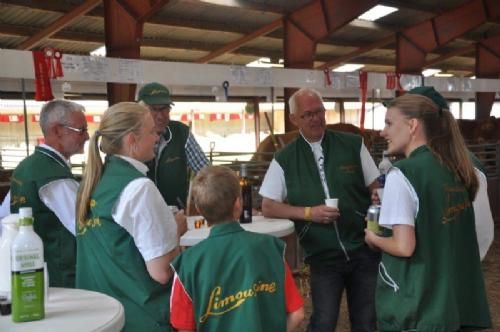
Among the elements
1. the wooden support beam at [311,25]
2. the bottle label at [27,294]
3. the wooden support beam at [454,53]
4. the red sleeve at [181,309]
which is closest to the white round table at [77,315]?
the bottle label at [27,294]

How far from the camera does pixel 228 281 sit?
65.5 inches

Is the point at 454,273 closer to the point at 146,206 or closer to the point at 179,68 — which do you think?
the point at 146,206

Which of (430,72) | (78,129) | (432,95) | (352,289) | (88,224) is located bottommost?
(352,289)

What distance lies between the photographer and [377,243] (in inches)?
80.0

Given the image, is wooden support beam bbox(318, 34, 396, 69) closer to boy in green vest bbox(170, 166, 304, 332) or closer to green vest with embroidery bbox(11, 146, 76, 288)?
green vest with embroidery bbox(11, 146, 76, 288)

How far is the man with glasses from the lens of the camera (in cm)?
288

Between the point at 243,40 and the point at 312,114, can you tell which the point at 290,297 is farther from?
the point at 243,40

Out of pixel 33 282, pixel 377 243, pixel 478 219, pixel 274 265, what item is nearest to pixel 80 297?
pixel 33 282

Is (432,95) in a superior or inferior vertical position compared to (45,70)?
inferior

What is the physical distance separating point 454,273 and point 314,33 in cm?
975

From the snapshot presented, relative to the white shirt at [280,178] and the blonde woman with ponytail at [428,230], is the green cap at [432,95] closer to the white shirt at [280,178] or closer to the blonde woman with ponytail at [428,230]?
the blonde woman with ponytail at [428,230]

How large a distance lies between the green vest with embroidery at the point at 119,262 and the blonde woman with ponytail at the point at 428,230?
0.75 meters

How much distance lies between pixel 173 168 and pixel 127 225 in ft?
5.11

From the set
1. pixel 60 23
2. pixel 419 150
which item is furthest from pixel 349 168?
pixel 60 23
